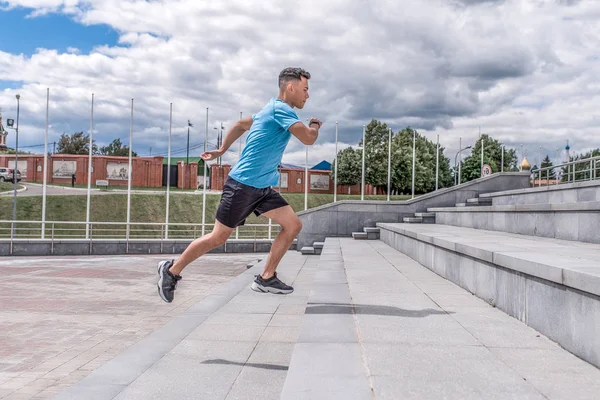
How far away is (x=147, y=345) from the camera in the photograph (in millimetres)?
4262

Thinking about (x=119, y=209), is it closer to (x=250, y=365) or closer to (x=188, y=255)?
(x=188, y=255)

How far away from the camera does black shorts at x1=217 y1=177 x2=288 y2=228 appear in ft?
12.8

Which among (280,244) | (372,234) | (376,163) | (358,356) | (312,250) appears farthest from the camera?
(376,163)

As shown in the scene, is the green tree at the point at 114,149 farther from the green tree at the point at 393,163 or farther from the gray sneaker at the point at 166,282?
the gray sneaker at the point at 166,282

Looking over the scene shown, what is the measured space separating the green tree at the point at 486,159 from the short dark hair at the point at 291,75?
65514 millimetres

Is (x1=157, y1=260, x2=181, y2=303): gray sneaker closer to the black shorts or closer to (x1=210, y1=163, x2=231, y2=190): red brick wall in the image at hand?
the black shorts

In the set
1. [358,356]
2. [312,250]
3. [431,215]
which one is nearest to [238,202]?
[358,356]

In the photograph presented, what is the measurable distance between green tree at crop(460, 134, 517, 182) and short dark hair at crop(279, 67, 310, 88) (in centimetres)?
6551

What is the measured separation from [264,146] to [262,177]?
0.25 m

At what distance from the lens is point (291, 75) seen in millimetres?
4180

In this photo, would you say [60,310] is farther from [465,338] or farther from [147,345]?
[465,338]

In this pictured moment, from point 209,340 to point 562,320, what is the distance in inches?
102

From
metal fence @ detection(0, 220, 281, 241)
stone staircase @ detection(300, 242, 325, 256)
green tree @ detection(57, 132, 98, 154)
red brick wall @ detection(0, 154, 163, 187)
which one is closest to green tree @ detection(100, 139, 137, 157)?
green tree @ detection(57, 132, 98, 154)

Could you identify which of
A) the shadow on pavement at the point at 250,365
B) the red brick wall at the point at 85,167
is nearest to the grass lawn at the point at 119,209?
the red brick wall at the point at 85,167
